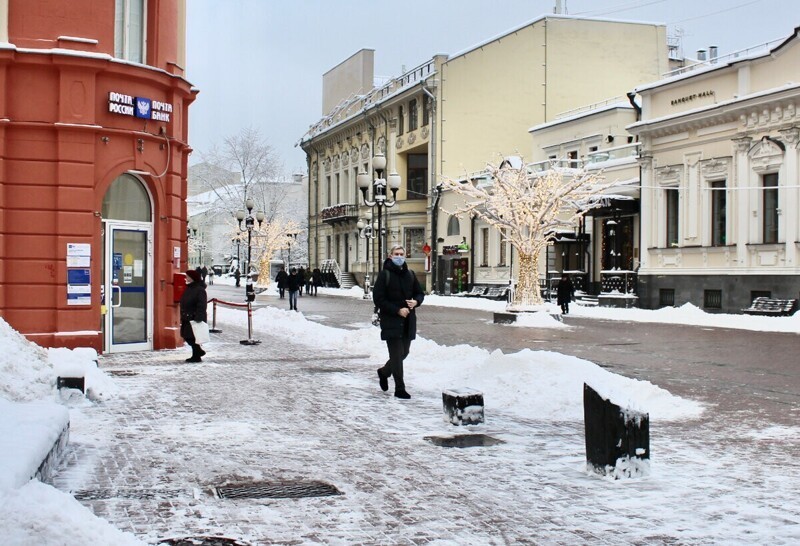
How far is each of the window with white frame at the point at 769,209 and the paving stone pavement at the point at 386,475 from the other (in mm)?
22433

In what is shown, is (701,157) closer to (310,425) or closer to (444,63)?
(444,63)

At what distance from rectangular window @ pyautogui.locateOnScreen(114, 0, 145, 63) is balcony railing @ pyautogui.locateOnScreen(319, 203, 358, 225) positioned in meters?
46.9

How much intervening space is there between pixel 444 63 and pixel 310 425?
44101 millimetres

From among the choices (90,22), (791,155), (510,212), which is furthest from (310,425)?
(791,155)

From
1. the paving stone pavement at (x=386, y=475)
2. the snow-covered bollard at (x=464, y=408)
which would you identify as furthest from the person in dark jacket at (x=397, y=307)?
the snow-covered bollard at (x=464, y=408)

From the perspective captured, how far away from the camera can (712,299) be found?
31.5 m

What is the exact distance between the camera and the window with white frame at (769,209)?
29.6 meters

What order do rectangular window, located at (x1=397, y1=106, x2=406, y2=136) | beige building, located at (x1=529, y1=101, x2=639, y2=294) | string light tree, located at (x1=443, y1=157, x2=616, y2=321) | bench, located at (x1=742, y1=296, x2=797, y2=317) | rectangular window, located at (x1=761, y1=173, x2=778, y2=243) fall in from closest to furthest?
bench, located at (x1=742, y1=296, x2=797, y2=317) → string light tree, located at (x1=443, y1=157, x2=616, y2=321) → rectangular window, located at (x1=761, y1=173, x2=778, y2=243) → beige building, located at (x1=529, y1=101, x2=639, y2=294) → rectangular window, located at (x1=397, y1=106, x2=406, y2=136)

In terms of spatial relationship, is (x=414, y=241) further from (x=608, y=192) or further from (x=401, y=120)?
(x=608, y=192)

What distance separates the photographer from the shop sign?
48.7 feet

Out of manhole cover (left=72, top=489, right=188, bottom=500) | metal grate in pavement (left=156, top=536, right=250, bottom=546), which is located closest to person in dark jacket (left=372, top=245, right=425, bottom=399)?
manhole cover (left=72, top=489, right=188, bottom=500)

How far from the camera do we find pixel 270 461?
283 inches

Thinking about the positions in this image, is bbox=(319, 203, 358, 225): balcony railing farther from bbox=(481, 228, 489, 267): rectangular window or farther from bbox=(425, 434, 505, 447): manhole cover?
bbox=(425, 434, 505, 447): manhole cover

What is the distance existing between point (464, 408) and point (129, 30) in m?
10.4
